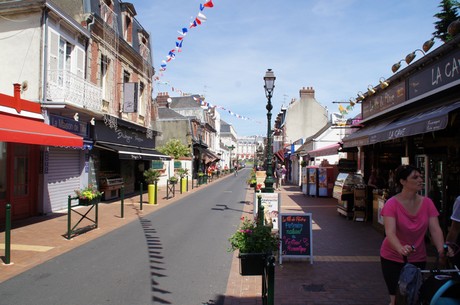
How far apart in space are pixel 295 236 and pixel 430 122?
9.71 ft

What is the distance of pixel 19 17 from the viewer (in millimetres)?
12531

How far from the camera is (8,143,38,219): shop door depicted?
11.1m

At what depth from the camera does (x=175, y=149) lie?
120 feet

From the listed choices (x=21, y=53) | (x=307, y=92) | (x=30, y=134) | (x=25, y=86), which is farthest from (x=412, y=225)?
(x=307, y=92)

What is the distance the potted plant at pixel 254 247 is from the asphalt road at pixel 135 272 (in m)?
0.99

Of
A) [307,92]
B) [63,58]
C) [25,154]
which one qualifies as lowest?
[25,154]

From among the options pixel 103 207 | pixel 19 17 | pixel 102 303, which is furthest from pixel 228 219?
pixel 19 17

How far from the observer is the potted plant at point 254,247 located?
4.30 m

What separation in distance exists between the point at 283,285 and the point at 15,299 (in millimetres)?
3701

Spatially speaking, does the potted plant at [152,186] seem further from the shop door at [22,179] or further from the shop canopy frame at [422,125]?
the shop canopy frame at [422,125]

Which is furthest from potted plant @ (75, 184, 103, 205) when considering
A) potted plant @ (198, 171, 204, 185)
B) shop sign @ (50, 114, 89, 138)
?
potted plant @ (198, 171, 204, 185)

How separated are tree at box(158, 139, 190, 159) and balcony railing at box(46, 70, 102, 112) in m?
21.9

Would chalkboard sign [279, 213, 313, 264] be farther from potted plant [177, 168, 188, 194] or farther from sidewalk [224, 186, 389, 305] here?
potted plant [177, 168, 188, 194]

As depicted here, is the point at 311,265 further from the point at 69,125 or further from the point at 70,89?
the point at 69,125
